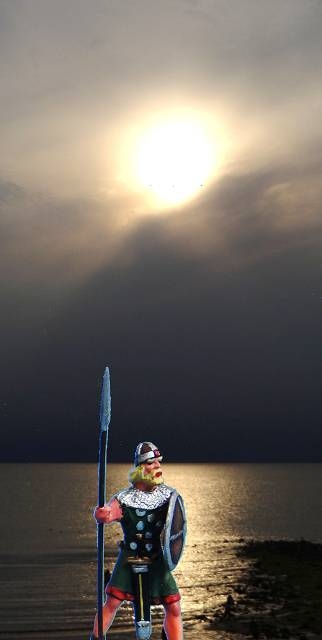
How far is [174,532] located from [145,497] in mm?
646

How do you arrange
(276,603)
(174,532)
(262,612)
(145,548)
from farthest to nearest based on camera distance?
(276,603)
(262,612)
(145,548)
(174,532)

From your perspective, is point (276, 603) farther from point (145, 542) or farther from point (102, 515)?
point (102, 515)

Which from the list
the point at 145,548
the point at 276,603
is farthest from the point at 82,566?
the point at 145,548

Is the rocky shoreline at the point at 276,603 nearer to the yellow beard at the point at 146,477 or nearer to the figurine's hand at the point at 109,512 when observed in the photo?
the yellow beard at the point at 146,477

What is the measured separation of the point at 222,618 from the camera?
28.8 m

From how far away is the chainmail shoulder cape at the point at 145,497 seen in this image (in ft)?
35.1

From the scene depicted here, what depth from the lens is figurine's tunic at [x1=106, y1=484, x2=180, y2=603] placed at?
1070 cm

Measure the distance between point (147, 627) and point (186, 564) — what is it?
44.4 meters

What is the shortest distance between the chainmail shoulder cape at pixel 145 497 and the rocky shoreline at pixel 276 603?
15893mm

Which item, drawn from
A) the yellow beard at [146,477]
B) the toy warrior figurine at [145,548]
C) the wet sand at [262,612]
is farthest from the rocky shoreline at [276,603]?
the yellow beard at [146,477]

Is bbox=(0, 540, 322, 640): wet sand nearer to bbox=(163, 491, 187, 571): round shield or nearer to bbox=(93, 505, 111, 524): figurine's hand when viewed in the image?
bbox=(163, 491, 187, 571): round shield

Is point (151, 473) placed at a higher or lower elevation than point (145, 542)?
higher

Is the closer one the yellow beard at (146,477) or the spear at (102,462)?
the spear at (102,462)

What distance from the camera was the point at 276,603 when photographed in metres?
32.8
